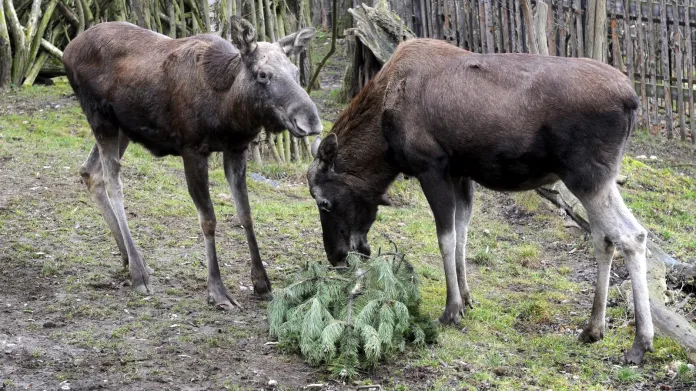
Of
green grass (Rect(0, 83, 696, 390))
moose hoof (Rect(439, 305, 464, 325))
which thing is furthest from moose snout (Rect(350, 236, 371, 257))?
moose hoof (Rect(439, 305, 464, 325))

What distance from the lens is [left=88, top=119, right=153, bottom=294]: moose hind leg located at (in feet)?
23.8

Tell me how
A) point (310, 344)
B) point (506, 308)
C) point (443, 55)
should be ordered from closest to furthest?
point (310, 344) → point (443, 55) → point (506, 308)

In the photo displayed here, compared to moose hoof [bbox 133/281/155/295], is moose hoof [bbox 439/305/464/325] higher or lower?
lower

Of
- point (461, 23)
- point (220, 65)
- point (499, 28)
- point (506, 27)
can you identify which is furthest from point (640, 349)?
point (461, 23)

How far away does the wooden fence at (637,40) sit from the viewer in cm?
1278

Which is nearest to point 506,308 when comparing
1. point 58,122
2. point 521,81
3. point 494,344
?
point 494,344

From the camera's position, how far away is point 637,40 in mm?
13109

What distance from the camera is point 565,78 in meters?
5.99

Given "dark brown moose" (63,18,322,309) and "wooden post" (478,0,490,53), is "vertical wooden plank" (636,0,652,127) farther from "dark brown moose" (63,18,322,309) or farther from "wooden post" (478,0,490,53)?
"dark brown moose" (63,18,322,309)

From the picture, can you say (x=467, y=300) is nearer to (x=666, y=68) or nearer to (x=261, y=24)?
(x=261, y=24)

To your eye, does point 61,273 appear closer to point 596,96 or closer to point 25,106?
point 596,96

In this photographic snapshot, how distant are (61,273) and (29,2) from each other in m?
9.02

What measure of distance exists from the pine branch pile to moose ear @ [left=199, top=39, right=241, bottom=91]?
5.17 feet

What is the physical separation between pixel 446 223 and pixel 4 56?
10.2 m
